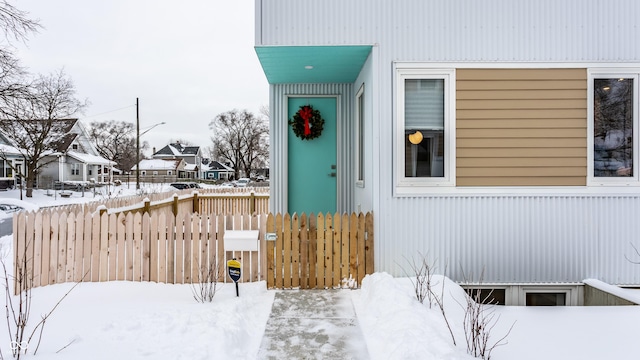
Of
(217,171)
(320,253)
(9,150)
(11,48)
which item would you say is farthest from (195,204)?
(217,171)

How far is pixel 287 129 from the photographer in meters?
7.25

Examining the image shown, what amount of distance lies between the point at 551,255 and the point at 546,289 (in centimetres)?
46

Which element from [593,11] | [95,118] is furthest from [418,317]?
[95,118]

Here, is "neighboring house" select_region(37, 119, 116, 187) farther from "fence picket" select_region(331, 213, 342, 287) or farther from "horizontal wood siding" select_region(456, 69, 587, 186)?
"horizontal wood siding" select_region(456, 69, 587, 186)

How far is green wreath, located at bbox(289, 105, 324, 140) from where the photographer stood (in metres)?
7.01

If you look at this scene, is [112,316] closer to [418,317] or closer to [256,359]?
[256,359]

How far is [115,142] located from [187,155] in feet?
40.8

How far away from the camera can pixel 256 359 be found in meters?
3.01

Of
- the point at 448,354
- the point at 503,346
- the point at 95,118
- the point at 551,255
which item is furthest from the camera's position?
the point at 95,118

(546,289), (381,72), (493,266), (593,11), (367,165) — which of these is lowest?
(546,289)

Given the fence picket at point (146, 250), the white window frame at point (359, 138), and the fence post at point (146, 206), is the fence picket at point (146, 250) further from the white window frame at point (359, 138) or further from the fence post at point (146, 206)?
the fence post at point (146, 206)

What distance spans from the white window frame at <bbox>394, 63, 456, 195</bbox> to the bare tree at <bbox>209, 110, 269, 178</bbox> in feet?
149

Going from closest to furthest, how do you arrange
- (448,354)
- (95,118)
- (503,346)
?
1. (448,354)
2. (503,346)
3. (95,118)

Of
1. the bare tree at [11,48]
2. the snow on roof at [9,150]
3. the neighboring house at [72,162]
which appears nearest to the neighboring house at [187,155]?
the neighboring house at [72,162]
